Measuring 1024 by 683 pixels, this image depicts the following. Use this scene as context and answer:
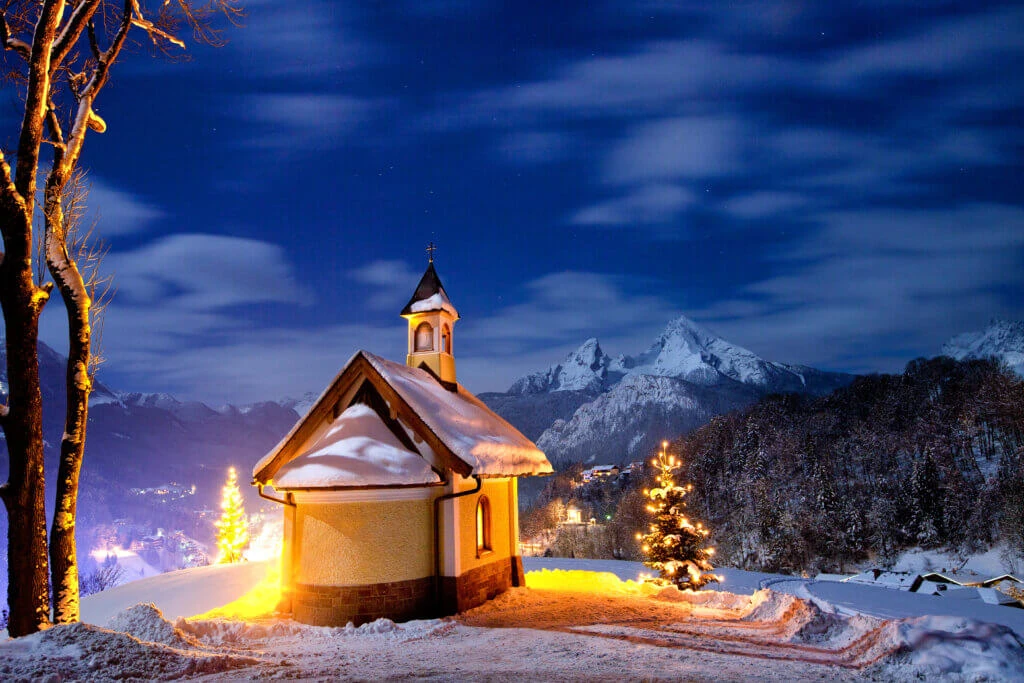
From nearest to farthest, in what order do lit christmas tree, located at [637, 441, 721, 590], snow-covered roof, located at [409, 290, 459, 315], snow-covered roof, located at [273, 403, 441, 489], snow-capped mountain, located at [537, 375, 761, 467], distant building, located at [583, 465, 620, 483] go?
snow-covered roof, located at [273, 403, 441, 489], lit christmas tree, located at [637, 441, 721, 590], snow-covered roof, located at [409, 290, 459, 315], distant building, located at [583, 465, 620, 483], snow-capped mountain, located at [537, 375, 761, 467]

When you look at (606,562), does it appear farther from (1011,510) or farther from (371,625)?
(1011,510)

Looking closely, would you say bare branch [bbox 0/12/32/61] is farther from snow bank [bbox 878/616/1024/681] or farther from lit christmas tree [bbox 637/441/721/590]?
lit christmas tree [bbox 637/441/721/590]

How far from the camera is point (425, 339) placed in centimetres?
1794

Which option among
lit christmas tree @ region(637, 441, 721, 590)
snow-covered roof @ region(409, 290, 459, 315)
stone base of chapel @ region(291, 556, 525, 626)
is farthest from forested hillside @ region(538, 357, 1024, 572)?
stone base of chapel @ region(291, 556, 525, 626)

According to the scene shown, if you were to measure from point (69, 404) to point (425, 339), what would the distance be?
379 inches

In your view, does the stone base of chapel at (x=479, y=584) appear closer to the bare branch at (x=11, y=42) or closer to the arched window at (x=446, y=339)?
the arched window at (x=446, y=339)

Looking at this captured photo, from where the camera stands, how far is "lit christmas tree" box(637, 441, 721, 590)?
678 inches

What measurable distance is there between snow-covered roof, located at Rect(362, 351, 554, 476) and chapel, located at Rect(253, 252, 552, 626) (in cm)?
5

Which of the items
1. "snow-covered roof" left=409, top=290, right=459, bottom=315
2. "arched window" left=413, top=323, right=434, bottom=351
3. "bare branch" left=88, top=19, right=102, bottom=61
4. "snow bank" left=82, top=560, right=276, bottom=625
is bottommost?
"snow bank" left=82, top=560, right=276, bottom=625

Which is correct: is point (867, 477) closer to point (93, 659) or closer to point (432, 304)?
point (432, 304)

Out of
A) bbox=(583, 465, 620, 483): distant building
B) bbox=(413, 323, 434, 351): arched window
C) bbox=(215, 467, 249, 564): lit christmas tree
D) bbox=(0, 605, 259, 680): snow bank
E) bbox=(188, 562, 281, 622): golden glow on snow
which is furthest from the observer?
bbox=(583, 465, 620, 483): distant building

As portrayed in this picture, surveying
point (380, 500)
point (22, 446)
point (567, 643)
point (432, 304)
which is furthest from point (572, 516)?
point (22, 446)

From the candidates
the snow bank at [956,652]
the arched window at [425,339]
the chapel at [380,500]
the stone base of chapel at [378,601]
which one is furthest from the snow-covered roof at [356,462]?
the snow bank at [956,652]

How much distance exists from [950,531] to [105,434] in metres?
138
